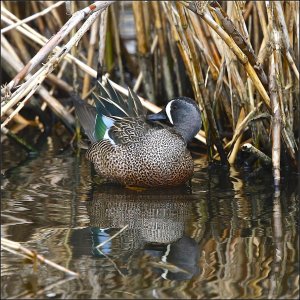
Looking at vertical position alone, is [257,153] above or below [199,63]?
below

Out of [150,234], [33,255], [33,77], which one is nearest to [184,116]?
[150,234]

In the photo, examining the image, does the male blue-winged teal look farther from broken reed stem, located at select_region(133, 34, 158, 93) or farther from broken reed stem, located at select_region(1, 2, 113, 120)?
A: broken reed stem, located at select_region(1, 2, 113, 120)

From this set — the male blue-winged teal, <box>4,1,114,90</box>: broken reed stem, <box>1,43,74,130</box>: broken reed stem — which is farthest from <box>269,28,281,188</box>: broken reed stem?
<box>1,43,74,130</box>: broken reed stem

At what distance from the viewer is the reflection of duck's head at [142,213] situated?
4.28 meters

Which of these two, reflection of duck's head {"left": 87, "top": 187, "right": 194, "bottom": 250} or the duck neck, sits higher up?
the duck neck

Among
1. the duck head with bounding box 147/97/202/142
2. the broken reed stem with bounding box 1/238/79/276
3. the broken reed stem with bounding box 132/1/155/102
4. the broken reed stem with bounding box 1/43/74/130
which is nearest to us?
the broken reed stem with bounding box 1/238/79/276

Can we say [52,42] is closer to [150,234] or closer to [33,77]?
[33,77]

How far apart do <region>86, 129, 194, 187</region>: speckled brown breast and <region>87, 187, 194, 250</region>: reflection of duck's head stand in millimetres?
84

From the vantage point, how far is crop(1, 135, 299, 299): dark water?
3426 mm

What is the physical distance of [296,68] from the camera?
531 cm

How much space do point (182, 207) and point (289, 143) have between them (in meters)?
0.90

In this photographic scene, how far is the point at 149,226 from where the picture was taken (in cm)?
444

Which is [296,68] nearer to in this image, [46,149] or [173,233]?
[173,233]

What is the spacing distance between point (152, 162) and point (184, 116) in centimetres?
40
